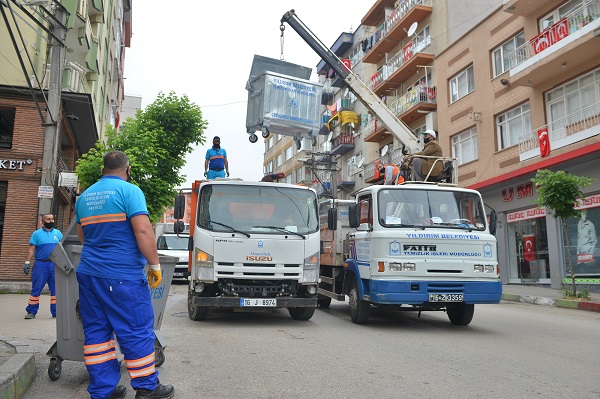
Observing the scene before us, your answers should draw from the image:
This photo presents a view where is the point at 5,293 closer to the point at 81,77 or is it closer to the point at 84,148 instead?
the point at 81,77

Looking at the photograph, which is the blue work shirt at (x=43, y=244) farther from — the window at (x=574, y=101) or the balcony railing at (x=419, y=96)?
the balcony railing at (x=419, y=96)

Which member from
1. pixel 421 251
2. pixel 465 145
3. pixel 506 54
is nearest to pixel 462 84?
pixel 465 145

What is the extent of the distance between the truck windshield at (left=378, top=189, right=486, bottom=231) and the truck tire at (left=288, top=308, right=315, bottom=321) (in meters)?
2.05

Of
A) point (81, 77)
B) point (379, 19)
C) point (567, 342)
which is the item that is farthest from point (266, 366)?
point (379, 19)

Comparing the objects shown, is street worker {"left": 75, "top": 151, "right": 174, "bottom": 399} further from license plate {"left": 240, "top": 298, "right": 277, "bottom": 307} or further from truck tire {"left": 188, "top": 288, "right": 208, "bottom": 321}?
truck tire {"left": 188, "top": 288, "right": 208, "bottom": 321}

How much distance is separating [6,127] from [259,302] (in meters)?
14.2

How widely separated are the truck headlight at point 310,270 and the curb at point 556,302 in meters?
8.18

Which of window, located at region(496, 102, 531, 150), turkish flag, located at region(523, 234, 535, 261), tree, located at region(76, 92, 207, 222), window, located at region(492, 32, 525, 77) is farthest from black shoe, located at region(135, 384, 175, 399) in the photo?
window, located at region(492, 32, 525, 77)

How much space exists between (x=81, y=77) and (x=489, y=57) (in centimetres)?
1659

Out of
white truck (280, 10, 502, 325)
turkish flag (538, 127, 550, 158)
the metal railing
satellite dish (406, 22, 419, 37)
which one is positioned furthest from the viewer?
satellite dish (406, 22, 419, 37)

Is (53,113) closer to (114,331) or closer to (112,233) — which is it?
(112,233)

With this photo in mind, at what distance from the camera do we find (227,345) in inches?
269

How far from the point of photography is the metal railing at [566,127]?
1716 cm

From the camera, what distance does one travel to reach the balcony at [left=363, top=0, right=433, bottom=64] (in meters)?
29.1
